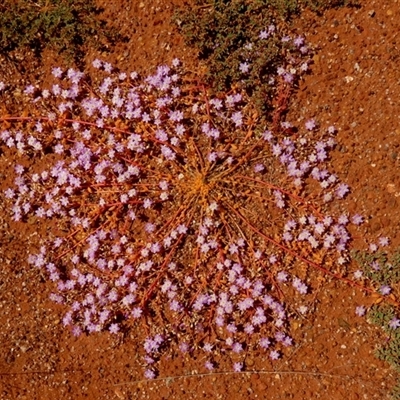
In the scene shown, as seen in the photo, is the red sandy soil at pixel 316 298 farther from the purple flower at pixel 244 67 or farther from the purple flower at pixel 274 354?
the purple flower at pixel 244 67

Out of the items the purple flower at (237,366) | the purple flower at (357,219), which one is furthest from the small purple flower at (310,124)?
the purple flower at (237,366)

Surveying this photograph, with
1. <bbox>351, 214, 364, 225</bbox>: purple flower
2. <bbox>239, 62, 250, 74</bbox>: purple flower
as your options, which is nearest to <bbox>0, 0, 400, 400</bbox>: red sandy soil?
<bbox>351, 214, 364, 225</bbox>: purple flower

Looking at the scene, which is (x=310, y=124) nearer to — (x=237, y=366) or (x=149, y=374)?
(x=237, y=366)

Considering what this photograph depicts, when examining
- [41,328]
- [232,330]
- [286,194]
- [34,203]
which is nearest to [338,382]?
[232,330]

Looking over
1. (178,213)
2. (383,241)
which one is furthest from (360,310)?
(178,213)

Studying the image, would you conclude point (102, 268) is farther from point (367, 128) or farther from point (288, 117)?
point (367, 128)
